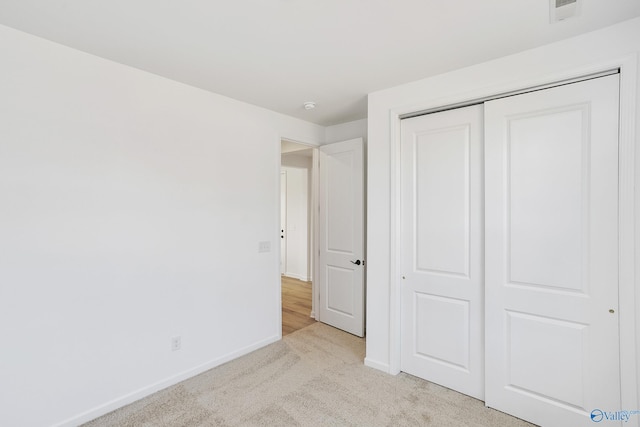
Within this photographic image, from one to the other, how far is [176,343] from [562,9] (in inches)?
132

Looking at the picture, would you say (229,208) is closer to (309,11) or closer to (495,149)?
(309,11)

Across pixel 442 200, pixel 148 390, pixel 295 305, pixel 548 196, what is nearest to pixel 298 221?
pixel 295 305

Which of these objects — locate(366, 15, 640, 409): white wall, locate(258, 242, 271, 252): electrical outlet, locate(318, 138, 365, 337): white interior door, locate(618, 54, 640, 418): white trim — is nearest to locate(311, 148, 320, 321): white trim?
locate(318, 138, 365, 337): white interior door

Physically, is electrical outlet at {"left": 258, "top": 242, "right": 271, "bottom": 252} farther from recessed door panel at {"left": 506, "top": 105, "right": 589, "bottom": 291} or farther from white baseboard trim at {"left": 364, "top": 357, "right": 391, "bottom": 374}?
recessed door panel at {"left": 506, "top": 105, "right": 589, "bottom": 291}

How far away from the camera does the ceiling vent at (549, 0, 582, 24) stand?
150 centimetres

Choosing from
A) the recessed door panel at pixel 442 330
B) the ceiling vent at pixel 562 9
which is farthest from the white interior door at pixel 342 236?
the ceiling vent at pixel 562 9

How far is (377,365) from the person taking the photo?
8.73 ft

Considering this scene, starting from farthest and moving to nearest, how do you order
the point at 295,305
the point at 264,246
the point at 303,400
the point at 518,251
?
the point at 295,305
the point at 264,246
the point at 303,400
the point at 518,251

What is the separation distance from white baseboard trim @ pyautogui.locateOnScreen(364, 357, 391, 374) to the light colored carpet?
0.04 metres

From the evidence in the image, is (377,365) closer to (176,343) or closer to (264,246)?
(264,246)

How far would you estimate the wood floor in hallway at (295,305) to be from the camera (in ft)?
12.3

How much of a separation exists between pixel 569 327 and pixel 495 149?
123 cm

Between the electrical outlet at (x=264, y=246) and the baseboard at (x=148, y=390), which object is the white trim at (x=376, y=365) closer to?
the baseboard at (x=148, y=390)

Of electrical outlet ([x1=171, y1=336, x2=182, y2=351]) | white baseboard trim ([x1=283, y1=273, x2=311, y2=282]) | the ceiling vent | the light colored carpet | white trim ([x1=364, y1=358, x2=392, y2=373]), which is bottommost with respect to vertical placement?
the light colored carpet
